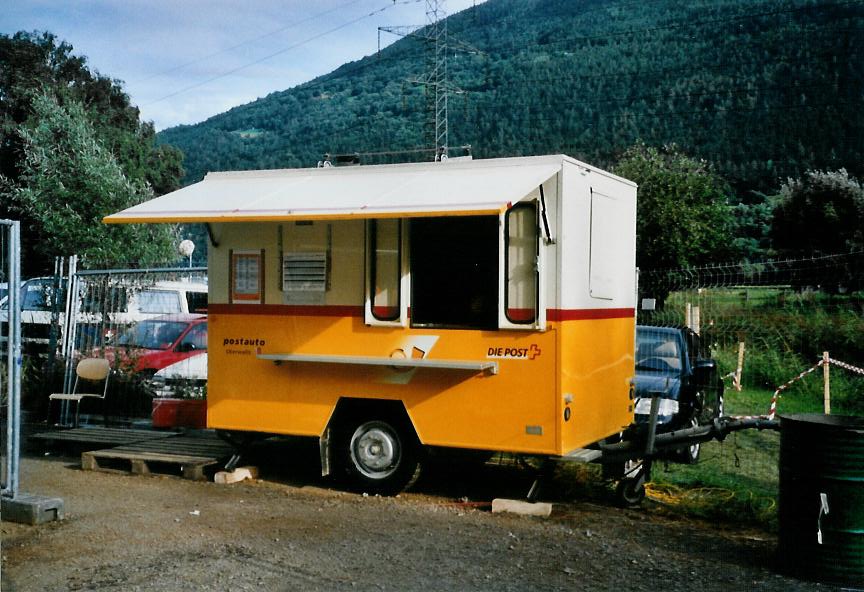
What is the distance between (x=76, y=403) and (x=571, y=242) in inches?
296

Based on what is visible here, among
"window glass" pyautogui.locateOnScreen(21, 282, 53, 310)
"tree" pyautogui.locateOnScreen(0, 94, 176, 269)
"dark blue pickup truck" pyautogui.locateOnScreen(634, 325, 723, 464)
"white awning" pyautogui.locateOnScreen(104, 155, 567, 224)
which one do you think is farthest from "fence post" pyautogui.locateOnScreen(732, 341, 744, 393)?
"tree" pyautogui.locateOnScreen(0, 94, 176, 269)

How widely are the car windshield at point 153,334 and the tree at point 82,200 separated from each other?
17.7 feet

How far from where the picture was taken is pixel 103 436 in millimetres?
10938

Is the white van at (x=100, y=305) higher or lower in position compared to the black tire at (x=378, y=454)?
higher

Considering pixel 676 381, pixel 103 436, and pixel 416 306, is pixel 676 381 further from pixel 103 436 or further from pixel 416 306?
pixel 103 436

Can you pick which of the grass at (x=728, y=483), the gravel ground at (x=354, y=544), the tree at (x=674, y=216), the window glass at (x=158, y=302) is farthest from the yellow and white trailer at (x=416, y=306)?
the tree at (x=674, y=216)

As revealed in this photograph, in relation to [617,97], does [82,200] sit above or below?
below

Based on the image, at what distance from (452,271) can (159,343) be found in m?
5.96

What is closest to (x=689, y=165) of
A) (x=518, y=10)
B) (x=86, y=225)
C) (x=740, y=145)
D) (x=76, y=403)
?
(x=86, y=225)

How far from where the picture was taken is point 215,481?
9.23m

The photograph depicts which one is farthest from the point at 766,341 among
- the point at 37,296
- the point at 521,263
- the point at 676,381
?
the point at 37,296

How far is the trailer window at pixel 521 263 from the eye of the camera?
7.93 metres

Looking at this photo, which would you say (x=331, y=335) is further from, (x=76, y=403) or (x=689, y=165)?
(x=689, y=165)

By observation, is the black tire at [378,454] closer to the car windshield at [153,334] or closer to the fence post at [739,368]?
the car windshield at [153,334]
